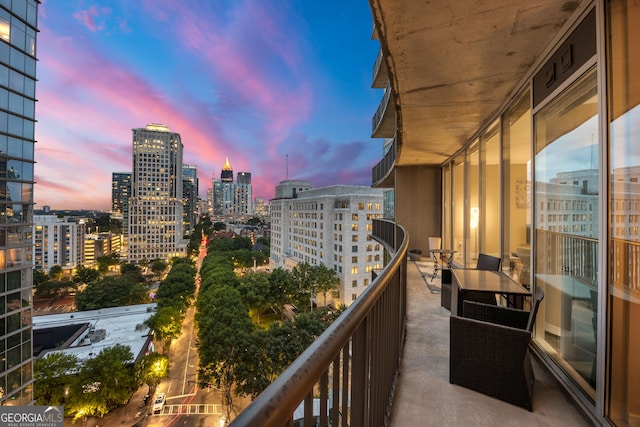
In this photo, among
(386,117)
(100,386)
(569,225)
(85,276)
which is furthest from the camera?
(85,276)

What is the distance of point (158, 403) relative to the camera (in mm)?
18500

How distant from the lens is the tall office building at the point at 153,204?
69375 millimetres

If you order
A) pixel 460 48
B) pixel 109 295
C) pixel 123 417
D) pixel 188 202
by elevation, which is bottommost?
pixel 123 417

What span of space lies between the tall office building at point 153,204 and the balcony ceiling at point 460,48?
3048 inches

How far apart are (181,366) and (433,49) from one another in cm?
2934

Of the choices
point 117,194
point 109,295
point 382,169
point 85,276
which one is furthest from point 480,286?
point 117,194

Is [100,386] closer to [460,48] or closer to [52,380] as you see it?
[52,380]

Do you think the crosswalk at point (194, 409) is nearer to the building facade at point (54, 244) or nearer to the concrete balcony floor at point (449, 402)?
the concrete balcony floor at point (449, 402)

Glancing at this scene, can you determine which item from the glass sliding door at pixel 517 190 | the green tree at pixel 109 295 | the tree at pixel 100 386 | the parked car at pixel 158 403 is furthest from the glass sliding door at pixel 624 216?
the green tree at pixel 109 295

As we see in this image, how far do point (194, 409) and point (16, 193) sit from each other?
16302 mm

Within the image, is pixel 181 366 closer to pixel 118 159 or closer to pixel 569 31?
pixel 569 31

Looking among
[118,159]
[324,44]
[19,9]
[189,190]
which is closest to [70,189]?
[118,159]

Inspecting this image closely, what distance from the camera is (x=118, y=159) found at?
119 metres

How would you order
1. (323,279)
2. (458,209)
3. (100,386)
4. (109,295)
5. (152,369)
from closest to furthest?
(458,209) < (100,386) < (152,369) < (323,279) < (109,295)
